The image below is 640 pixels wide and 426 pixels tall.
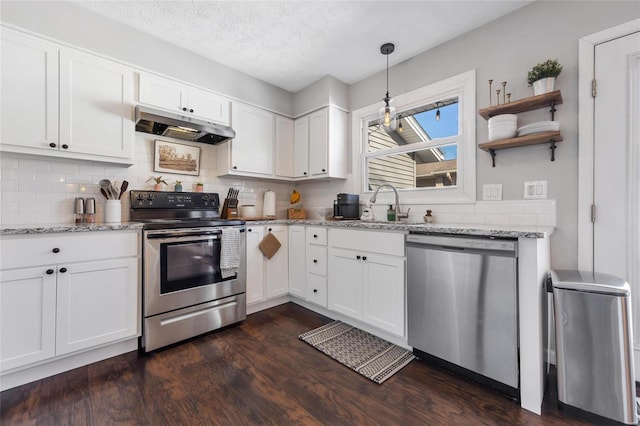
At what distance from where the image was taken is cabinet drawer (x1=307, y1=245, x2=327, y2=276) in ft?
8.86

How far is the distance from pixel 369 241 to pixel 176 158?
82.8 inches

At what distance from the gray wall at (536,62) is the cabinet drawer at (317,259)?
1497 millimetres

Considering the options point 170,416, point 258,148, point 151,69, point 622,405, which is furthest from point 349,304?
point 151,69

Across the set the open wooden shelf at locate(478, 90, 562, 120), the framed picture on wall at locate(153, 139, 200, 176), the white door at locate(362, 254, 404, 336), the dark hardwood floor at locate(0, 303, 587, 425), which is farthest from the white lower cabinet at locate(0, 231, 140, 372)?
the open wooden shelf at locate(478, 90, 562, 120)

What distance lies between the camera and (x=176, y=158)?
283 cm

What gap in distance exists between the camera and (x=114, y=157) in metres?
2.28

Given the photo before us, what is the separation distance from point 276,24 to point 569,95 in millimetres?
2260

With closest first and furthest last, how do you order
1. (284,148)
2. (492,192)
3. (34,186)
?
(34,186)
(492,192)
(284,148)

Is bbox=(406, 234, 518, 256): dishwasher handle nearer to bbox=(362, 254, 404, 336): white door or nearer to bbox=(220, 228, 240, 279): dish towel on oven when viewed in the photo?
bbox=(362, 254, 404, 336): white door

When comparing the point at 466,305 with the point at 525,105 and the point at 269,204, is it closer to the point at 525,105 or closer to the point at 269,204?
the point at 525,105

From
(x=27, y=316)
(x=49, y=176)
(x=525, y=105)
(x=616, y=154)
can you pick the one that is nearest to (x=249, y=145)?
(x=49, y=176)

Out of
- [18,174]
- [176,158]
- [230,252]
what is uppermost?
[176,158]

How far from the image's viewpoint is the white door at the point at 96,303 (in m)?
1.79

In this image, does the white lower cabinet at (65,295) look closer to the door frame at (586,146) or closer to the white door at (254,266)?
the white door at (254,266)
